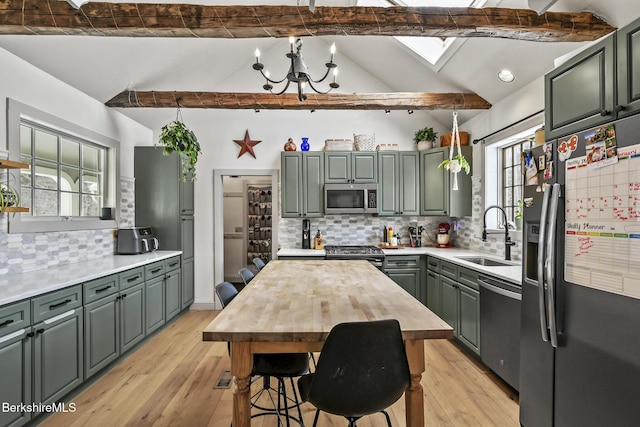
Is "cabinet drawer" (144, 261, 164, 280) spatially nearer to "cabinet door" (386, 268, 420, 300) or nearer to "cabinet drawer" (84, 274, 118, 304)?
"cabinet drawer" (84, 274, 118, 304)

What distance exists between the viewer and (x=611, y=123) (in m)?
1.47

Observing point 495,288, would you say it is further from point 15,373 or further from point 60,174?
point 60,174

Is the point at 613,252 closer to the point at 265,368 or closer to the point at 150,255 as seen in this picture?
the point at 265,368

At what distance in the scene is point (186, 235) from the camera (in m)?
4.53

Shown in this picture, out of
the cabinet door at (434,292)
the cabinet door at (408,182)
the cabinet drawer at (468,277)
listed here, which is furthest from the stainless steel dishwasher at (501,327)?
the cabinet door at (408,182)

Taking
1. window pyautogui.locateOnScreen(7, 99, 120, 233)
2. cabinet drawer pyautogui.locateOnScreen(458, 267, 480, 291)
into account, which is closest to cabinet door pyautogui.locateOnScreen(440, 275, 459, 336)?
cabinet drawer pyautogui.locateOnScreen(458, 267, 480, 291)

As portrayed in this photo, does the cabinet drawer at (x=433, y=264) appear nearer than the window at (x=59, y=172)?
No

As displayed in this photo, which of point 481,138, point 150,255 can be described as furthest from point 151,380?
point 481,138

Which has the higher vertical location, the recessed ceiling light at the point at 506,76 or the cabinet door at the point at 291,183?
the recessed ceiling light at the point at 506,76

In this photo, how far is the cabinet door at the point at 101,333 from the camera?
254cm

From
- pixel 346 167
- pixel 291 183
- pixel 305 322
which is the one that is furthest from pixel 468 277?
pixel 291 183

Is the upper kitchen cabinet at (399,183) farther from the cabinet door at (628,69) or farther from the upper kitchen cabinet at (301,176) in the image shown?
the cabinet door at (628,69)

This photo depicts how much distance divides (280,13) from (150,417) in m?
2.87

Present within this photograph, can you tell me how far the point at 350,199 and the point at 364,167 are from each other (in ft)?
1.57
